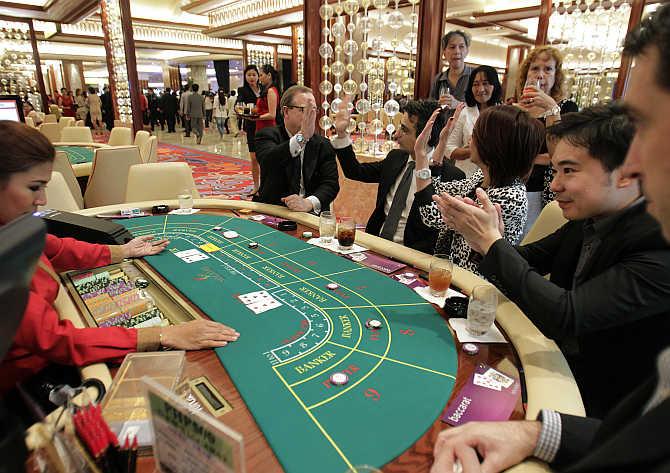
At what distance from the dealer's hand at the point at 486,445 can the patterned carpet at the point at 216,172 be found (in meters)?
4.96

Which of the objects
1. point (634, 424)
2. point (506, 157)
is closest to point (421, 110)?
point (506, 157)

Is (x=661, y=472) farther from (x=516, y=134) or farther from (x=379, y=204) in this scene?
(x=379, y=204)

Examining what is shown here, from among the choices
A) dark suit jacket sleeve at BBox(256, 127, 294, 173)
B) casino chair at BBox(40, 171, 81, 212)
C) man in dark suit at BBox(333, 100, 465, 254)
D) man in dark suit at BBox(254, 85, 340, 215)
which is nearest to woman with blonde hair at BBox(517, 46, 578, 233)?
man in dark suit at BBox(333, 100, 465, 254)

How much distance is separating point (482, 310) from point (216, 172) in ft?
22.2

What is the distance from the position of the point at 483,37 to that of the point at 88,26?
35.6ft

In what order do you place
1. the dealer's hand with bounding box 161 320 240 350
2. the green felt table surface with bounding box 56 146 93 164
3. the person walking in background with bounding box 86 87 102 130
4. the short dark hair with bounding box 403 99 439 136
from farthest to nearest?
1. the person walking in background with bounding box 86 87 102 130
2. the green felt table surface with bounding box 56 146 93 164
3. the short dark hair with bounding box 403 99 439 136
4. the dealer's hand with bounding box 161 320 240 350

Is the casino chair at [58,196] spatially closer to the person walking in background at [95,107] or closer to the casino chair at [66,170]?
the casino chair at [66,170]

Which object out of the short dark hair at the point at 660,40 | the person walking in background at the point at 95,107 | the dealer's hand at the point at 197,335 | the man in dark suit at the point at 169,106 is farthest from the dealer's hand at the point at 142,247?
the person walking in background at the point at 95,107

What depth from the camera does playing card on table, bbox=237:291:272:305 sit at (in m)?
1.42

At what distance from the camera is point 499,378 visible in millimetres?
1072

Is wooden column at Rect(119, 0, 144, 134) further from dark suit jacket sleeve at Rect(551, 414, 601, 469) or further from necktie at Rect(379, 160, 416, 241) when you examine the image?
dark suit jacket sleeve at Rect(551, 414, 601, 469)

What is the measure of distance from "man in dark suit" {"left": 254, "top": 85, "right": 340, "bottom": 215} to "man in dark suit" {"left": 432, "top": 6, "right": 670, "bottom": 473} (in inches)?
83.0

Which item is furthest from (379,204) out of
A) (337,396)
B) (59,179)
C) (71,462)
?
(71,462)

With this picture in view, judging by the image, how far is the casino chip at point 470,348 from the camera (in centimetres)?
118
